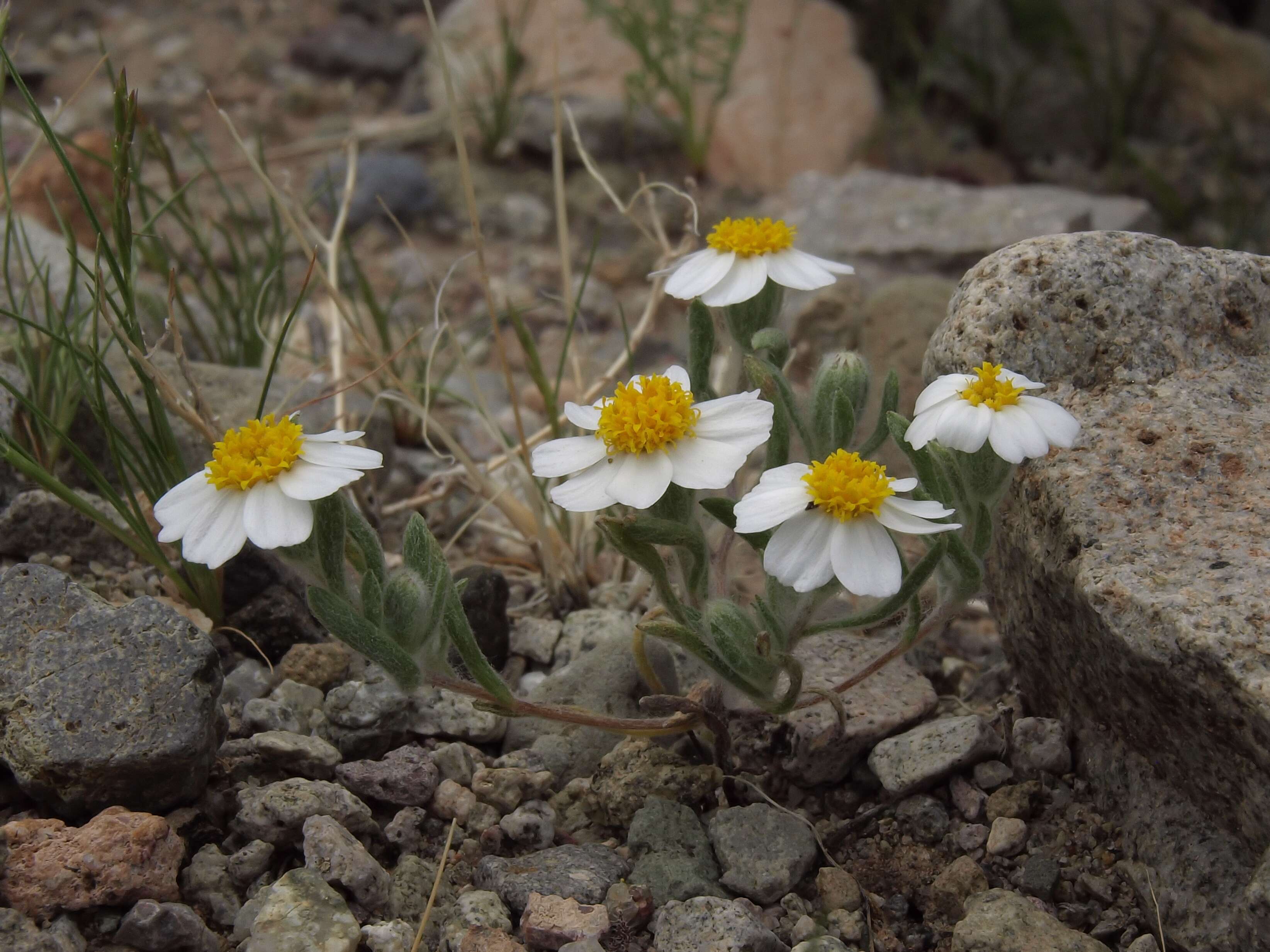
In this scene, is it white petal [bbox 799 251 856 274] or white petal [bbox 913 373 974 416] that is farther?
white petal [bbox 799 251 856 274]

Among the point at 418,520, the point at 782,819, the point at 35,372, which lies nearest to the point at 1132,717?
the point at 782,819

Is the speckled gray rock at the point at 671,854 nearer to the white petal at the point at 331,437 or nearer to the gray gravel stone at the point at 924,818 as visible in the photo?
the gray gravel stone at the point at 924,818

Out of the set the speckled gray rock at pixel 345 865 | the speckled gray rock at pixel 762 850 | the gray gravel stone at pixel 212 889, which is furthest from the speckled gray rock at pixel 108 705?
the speckled gray rock at pixel 762 850

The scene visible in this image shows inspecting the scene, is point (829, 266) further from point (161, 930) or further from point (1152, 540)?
point (161, 930)

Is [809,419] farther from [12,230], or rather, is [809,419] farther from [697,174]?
[697,174]

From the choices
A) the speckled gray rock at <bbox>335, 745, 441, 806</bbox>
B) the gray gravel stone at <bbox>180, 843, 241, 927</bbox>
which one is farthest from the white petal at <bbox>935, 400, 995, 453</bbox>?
the gray gravel stone at <bbox>180, 843, 241, 927</bbox>

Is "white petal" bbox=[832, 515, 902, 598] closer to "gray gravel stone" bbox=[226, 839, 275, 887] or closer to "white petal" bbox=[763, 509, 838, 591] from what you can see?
"white petal" bbox=[763, 509, 838, 591]
